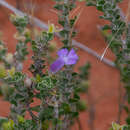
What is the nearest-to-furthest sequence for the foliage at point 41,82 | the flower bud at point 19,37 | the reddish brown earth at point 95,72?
the foliage at point 41,82 → the flower bud at point 19,37 → the reddish brown earth at point 95,72

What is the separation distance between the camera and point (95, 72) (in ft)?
8.82

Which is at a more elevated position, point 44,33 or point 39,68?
point 44,33

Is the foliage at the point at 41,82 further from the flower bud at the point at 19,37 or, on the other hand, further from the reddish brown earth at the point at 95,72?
the reddish brown earth at the point at 95,72

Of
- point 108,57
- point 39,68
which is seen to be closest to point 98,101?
point 108,57

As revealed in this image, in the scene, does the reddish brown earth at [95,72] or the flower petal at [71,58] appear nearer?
the flower petal at [71,58]

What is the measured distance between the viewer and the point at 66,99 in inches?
45.2

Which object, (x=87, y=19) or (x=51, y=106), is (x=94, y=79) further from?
(x=51, y=106)

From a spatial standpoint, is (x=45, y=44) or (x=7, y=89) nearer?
(x=45, y=44)

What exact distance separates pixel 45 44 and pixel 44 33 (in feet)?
0.13

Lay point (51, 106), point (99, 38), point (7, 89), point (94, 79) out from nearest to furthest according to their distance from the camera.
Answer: point (51, 106)
point (7, 89)
point (94, 79)
point (99, 38)

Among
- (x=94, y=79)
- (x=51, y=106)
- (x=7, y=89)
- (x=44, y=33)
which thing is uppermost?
(x=94, y=79)

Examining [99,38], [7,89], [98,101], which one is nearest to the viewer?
[7,89]

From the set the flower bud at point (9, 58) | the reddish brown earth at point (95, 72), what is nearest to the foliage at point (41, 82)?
the flower bud at point (9, 58)

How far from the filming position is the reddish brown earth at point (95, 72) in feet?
7.18
